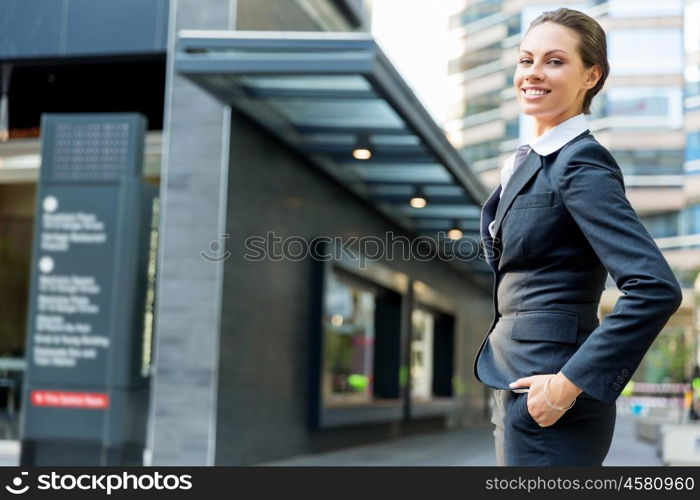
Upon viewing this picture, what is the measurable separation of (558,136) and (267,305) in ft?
31.5

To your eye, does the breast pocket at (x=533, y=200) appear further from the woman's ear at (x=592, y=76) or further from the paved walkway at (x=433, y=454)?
the paved walkway at (x=433, y=454)

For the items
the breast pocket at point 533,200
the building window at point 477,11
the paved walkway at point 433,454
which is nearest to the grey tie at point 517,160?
Answer: the breast pocket at point 533,200

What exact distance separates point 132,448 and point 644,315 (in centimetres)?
847

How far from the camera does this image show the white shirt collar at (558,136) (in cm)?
208

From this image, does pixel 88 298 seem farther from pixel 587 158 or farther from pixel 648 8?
pixel 648 8

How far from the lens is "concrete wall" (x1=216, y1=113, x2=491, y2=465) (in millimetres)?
10523

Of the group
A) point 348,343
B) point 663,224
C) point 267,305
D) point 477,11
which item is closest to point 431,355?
point 348,343

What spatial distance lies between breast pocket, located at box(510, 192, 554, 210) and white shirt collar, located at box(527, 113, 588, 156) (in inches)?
3.9

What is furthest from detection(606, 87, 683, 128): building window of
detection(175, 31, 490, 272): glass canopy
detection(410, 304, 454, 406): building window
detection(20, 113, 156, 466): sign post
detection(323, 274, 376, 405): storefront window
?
detection(20, 113, 156, 466): sign post

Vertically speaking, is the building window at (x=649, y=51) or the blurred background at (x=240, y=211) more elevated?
the building window at (x=649, y=51)

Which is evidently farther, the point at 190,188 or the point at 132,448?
the point at 190,188

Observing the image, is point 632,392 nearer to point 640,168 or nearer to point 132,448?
point 640,168

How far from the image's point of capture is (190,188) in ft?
34.1
